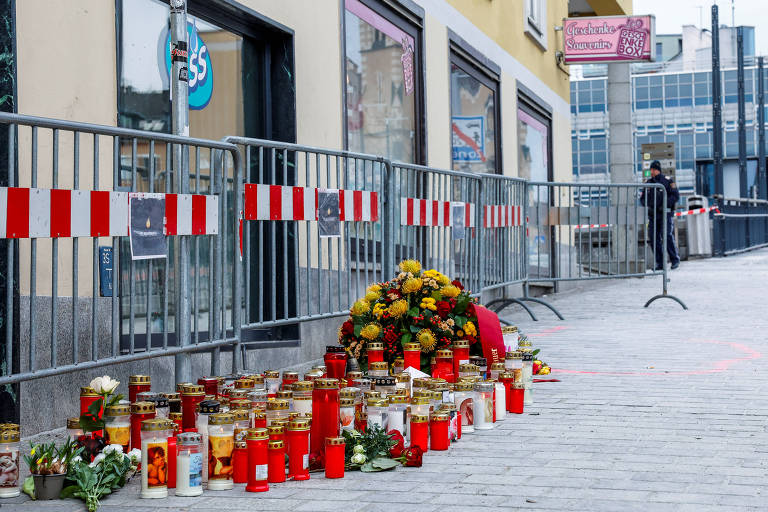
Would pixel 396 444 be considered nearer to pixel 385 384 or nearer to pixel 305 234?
pixel 385 384

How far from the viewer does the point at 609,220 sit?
42.5 ft

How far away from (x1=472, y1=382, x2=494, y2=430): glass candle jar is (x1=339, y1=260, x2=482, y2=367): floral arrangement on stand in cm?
115

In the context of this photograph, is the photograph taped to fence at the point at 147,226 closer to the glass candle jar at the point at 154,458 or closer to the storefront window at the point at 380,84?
the glass candle jar at the point at 154,458

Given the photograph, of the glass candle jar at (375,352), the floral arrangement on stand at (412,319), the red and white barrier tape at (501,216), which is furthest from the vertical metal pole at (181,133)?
the red and white barrier tape at (501,216)

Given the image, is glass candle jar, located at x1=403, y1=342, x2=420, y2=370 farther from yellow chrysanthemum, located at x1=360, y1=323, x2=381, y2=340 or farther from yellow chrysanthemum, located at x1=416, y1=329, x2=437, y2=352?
yellow chrysanthemum, located at x1=360, y1=323, x2=381, y2=340

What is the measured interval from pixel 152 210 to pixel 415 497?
2.22 metres

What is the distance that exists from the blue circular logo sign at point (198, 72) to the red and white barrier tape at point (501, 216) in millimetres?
3701

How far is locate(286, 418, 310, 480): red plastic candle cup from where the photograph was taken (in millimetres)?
4469

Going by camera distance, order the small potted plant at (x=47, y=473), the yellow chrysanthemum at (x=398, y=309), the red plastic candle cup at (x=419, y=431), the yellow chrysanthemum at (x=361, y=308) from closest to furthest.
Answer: the small potted plant at (x=47, y=473) < the red plastic candle cup at (x=419, y=431) < the yellow chrysanthemum at (x=398, y=309) < the yellow chrysanthemum at (x=361, y=308)

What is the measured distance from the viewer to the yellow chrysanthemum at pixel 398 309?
7008 millimetres

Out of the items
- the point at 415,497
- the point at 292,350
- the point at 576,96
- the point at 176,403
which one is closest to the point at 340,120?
the point at 292,350

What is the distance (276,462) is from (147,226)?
1642 mm

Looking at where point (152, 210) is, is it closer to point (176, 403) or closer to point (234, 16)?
point (176, 403)

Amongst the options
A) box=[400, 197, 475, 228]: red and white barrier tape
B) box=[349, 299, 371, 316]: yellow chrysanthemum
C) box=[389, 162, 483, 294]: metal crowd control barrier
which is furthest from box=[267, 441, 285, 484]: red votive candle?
box=[400, 197, 475, 228]: red and white barrier tape
